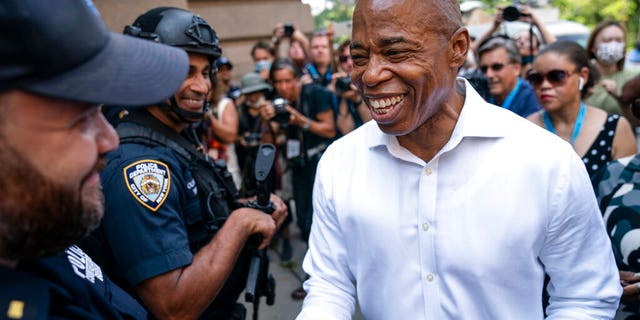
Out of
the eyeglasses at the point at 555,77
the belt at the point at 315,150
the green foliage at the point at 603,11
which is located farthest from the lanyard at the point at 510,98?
the green foliage at the point at 603,11

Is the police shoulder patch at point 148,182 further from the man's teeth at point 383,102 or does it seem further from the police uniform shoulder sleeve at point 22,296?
the man's teeth at point 383,102

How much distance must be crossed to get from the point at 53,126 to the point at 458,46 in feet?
3.96

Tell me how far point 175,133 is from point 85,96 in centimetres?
116

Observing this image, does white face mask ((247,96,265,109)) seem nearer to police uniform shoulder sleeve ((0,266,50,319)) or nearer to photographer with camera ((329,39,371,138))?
photographer with camera ((329,39,371,138))

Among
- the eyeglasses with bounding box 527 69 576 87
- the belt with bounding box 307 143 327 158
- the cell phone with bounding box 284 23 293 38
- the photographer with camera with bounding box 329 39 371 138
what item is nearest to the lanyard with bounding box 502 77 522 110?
the eyeglasses with bounding box 527 69 576 87

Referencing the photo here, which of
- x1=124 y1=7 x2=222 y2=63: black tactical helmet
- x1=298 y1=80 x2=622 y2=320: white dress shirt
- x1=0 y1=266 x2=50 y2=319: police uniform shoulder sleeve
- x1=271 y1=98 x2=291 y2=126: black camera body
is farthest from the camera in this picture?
x1=271 y1=98 x2=291 y2=126: black camera body

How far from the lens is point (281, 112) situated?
431cm

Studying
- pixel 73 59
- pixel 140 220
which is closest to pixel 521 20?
pixel 140 220

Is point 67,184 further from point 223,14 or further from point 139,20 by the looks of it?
point 223,14

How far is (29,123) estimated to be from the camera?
32.4 inches

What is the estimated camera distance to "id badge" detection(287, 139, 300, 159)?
4.47 metres

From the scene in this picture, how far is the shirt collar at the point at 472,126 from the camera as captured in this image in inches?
57.3

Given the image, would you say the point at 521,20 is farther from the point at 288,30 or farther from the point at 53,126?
the point at 53,126

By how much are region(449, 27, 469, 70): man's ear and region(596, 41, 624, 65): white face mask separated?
3883 millimetres
